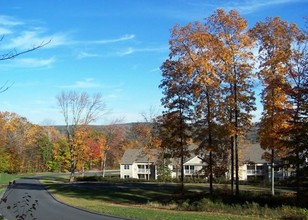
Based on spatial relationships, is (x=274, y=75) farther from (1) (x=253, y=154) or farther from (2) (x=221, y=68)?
(1) (x=253, y=154)

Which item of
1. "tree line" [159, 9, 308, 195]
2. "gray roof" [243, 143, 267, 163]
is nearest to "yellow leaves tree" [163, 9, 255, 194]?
"tree line" [159, 9, 308, 195]

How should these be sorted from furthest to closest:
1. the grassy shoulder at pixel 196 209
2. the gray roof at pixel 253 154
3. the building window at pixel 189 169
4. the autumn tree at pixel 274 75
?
1. the building window at pixel 189 169
2. the gray roof at pixel 253 154
3. the autumn tree at pixel 274 75
4. the grassy shoulder at pixel 196 209

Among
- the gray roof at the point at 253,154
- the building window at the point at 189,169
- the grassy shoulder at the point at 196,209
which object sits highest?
the gray roof at the point at 253,154

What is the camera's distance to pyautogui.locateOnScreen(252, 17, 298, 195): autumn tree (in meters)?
29.0

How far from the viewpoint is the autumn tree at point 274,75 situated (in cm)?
2898

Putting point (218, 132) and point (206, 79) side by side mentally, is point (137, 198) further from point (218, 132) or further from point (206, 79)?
point (206, 79)

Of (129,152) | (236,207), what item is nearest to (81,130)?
(129,152)

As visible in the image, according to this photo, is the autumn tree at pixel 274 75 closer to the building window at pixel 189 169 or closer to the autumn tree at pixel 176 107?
the autumn tree at pixel 176 107

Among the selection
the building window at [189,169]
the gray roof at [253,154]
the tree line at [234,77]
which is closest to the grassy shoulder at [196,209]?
the tree line at [234,77]

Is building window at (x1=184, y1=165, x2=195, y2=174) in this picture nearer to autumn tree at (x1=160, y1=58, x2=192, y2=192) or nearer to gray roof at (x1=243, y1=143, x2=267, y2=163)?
gray roof at (x1=243, y1=143, x2=267, y2=163)

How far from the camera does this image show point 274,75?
97.1ft

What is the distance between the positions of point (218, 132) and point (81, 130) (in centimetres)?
4038

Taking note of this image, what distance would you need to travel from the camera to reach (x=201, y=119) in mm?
33562

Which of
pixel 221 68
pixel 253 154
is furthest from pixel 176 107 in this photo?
pixel 253 154
